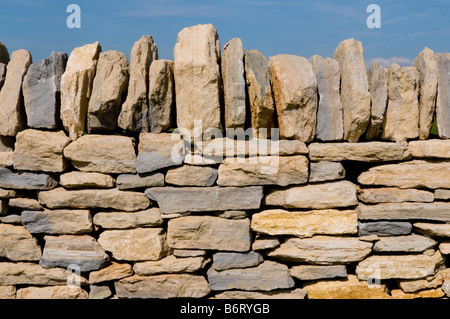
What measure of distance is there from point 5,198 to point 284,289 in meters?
2.42

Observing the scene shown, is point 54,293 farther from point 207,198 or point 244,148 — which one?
point 244,148

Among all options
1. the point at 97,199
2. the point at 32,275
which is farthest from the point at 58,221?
the point at 32,275

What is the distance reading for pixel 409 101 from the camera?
10.3ft

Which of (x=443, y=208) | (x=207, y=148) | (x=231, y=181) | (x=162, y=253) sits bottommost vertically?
(x=162, y=253)

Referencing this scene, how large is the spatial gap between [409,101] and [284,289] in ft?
5.90

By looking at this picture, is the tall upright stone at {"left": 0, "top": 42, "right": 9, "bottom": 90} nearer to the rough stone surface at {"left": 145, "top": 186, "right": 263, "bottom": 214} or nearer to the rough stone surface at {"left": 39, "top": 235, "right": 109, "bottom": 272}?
the rough stone surface at {"left": 39, "top": 235, "right": 109, "bottom": 272}

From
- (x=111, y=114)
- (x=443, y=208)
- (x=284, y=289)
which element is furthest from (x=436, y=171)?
(x=111, y=114)

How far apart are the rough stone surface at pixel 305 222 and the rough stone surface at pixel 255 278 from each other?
0.30 meters

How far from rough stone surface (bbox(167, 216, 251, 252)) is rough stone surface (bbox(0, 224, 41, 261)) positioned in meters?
1.14

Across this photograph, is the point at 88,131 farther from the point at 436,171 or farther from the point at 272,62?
the point at 436,171

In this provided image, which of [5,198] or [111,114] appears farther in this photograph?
[5,198]

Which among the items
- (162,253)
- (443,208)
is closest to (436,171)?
(443,208)

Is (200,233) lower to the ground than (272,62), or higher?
lower

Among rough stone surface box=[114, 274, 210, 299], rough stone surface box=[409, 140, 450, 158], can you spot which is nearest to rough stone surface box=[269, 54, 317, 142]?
rough stone surface box=[409, 140, 450, 158]
